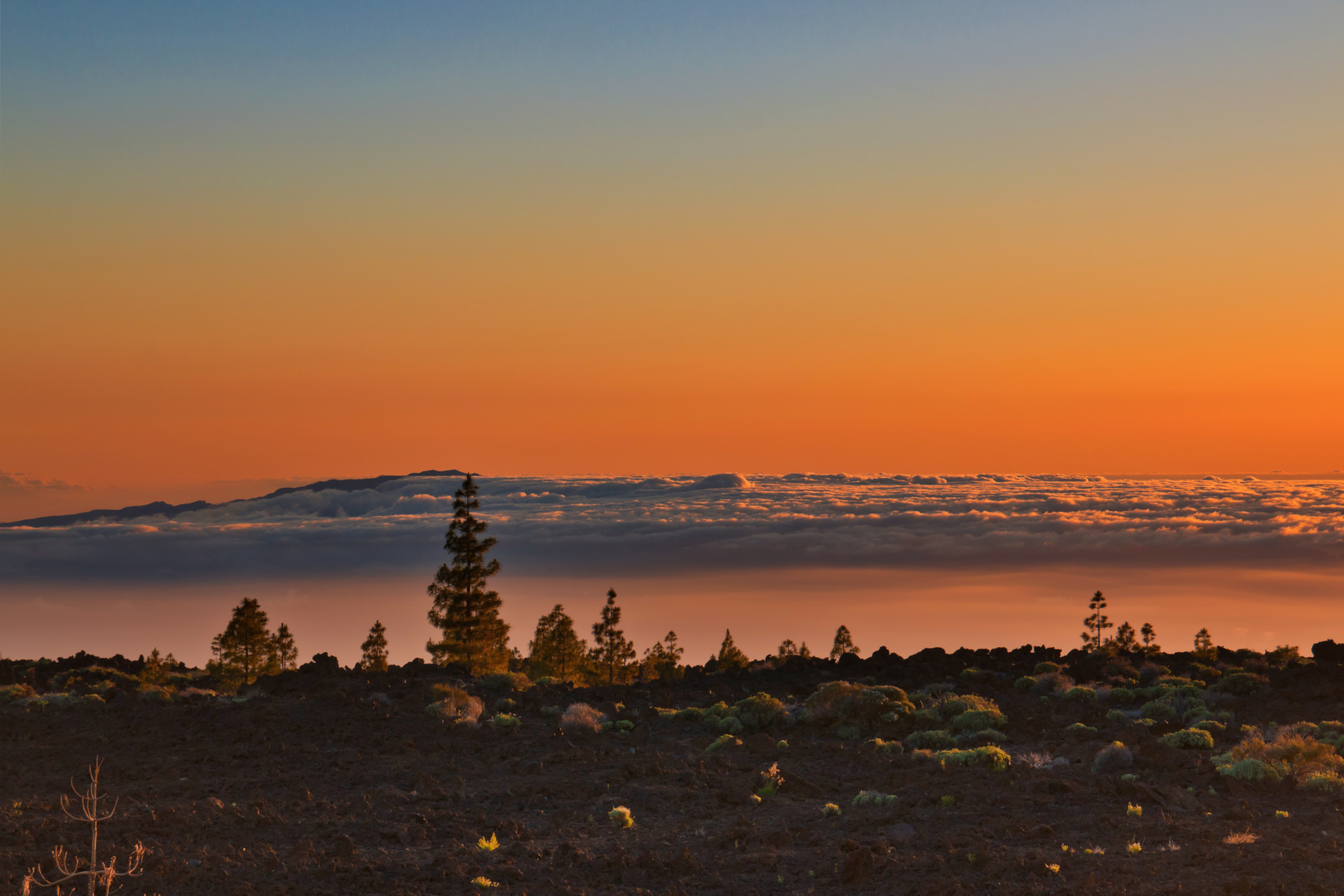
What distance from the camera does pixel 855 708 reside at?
2431cm

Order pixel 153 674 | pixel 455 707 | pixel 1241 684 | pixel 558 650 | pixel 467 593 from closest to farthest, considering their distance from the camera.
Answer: pixel 455 707, pixel 1241 684, pixel 153 674, pixel 467 593, pixel 558 650

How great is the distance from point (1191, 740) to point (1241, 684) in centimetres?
996

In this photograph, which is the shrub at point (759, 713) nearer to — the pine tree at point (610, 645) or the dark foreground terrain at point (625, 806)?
the dark foreground terrain at point (625, 806)

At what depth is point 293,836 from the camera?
52.0 ft

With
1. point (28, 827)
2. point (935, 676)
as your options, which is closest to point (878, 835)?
point (28, 827)

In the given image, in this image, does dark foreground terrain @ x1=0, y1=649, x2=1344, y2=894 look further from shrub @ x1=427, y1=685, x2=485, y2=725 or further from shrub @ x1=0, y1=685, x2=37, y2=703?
shrub @ x1=0, y1=685, x2=37, y2=703

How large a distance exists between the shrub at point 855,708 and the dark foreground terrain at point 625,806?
2.12 ft

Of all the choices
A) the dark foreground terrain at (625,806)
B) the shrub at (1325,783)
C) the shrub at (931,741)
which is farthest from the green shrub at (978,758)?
the shrub at (1325,783)

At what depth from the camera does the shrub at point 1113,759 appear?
1886 centimetres

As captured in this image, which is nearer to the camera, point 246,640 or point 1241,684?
point 1241,684

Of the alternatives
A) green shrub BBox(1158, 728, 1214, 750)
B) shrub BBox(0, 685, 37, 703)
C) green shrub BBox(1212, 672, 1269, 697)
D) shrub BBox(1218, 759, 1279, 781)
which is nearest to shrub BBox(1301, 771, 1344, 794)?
shrub BBox(1218, 759, 1279, 781)

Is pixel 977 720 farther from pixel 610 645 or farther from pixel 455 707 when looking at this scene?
pixel 610 645

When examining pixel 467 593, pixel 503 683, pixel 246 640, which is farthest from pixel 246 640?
pixel 503 683

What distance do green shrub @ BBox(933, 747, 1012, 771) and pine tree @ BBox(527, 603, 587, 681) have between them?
43.6 meters
